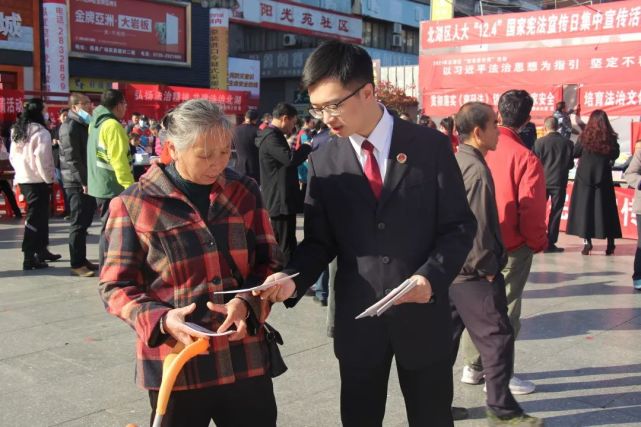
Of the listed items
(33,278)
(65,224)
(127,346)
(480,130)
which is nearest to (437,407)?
(480,130)

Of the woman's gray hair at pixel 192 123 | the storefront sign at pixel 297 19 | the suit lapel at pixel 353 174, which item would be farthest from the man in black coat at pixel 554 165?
the storefront sign at pixel 297 19

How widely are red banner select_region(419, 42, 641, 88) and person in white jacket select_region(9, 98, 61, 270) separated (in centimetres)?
1065

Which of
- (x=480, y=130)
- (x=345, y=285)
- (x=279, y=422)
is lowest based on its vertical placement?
(x=279, y=422)

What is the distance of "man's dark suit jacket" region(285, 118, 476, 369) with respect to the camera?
7.47ft

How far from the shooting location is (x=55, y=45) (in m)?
19.4

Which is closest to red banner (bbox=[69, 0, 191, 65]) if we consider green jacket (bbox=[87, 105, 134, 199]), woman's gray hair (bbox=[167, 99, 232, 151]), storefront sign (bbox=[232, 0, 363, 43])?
storefront sign (bbox=[232, 0, 363, 43])

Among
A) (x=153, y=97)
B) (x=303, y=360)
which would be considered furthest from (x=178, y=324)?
(x=153, y=97)

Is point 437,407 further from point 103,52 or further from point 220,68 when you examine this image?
point 220,68

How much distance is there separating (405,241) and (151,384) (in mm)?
921

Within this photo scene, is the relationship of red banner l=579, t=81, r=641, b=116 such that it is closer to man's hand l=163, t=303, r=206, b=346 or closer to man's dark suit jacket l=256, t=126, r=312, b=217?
man's dark suit jacket l=256, t=126, r=312, b=217

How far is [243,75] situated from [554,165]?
2033 cm

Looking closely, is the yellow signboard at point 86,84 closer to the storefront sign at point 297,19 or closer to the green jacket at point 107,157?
the storefront sign at point 297,19

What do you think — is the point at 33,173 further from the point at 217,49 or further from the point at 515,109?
the point at 217,49

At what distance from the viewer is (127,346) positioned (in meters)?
4.76
